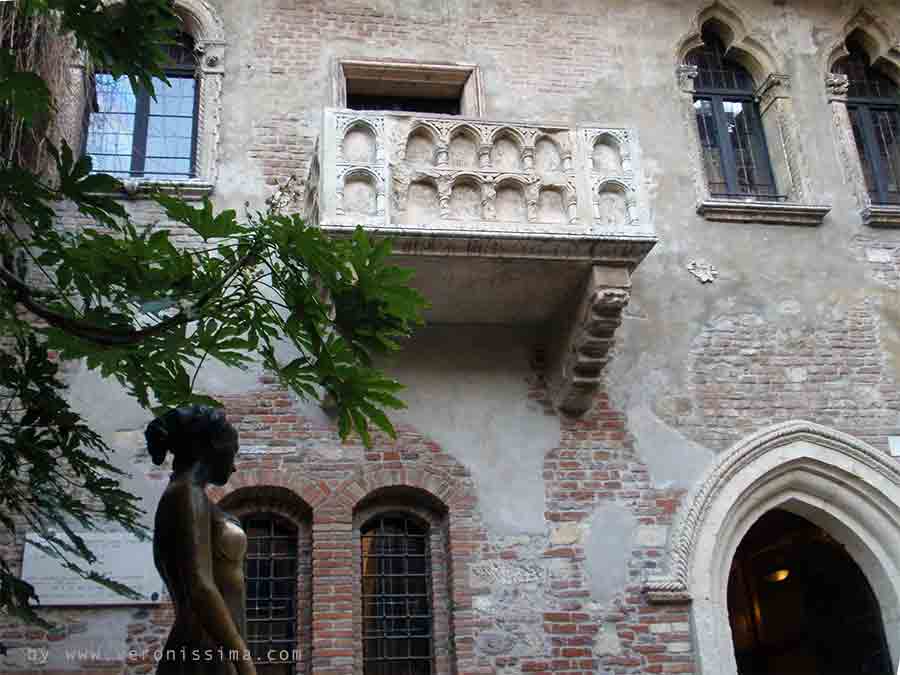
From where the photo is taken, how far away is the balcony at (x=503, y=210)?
7566mm

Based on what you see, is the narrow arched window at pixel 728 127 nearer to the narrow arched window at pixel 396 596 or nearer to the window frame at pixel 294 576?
the narrow arched window at pixel 396 596

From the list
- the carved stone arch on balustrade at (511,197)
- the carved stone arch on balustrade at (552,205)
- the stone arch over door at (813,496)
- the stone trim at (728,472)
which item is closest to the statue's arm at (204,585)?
the carved stone arch on balustrade at (511,197)

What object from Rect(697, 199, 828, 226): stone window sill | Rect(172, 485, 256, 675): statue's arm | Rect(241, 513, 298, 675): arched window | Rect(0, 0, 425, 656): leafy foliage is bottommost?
Rect(172, 485, 256, 675): statue's arm

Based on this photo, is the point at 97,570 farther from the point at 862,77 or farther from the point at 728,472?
the point at 862,77

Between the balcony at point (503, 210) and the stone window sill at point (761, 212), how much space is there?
146 centimetres

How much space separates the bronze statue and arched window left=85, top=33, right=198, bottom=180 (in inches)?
216

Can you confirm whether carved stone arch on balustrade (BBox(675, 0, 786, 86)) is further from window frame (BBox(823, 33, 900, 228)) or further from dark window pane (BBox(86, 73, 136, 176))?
dark window pane (BBox(86, 73, 136, 176))

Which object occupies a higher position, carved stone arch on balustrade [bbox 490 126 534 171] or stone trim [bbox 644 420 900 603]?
carved stone arch on balustrade [bbox 490 126 534 171]

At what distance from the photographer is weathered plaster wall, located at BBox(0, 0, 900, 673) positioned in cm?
779

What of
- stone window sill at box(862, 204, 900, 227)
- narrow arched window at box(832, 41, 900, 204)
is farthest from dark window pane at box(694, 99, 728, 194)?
narrow arched window at box(832, 41, 900, 204)

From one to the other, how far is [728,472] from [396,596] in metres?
2.84

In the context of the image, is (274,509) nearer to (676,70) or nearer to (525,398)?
(525,398)

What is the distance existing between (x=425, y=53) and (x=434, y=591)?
494 centimetres

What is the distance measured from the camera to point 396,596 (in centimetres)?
786
